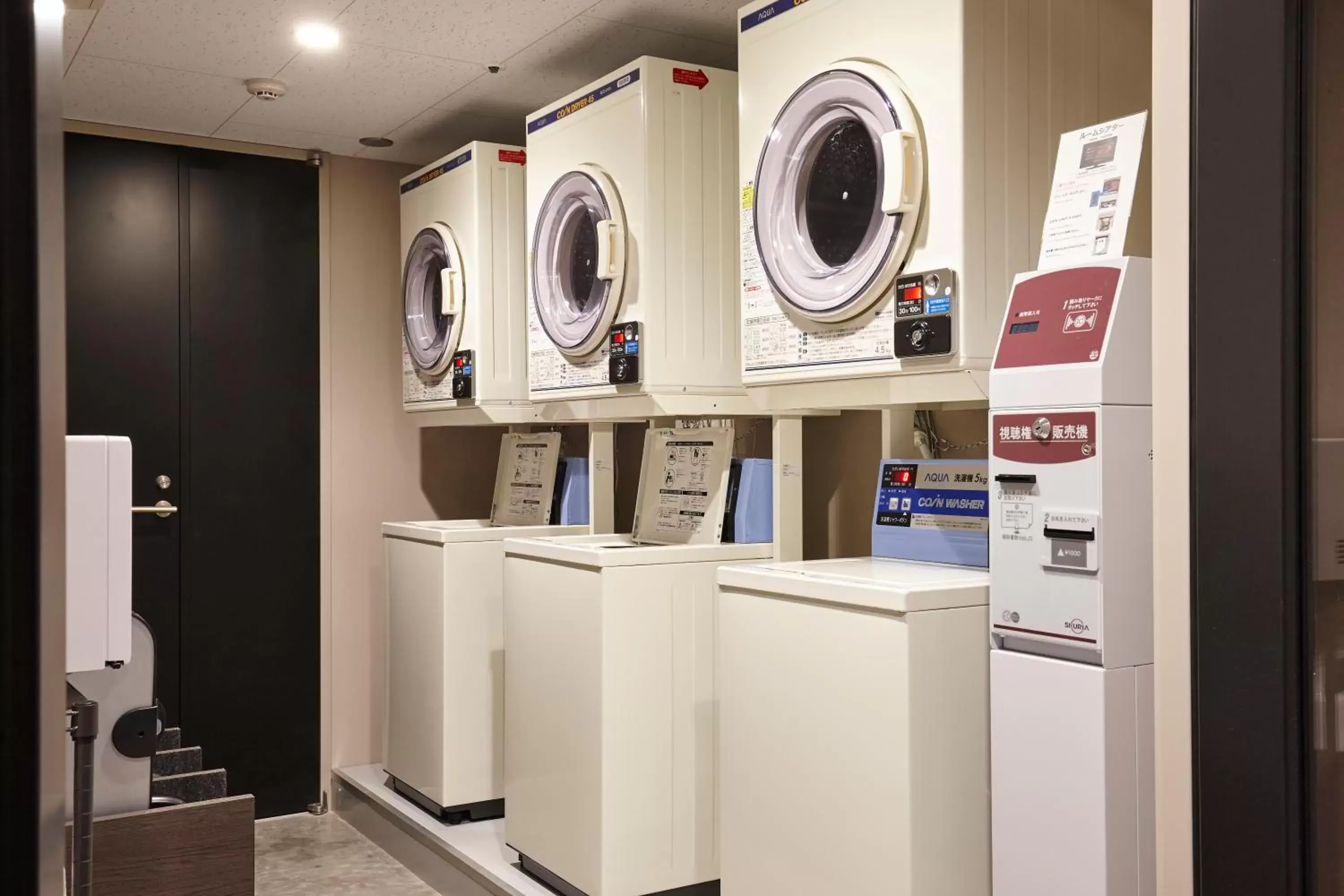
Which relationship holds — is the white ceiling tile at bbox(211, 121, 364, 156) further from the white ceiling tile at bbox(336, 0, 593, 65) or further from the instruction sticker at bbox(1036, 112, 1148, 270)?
the instruction sticker at bbox(1036, 112, 1148, 270)

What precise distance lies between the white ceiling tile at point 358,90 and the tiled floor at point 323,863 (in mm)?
2624

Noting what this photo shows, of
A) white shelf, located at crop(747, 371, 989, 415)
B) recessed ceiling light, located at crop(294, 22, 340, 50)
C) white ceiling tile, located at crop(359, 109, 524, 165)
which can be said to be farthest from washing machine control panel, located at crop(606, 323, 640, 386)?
white ceiling tile, located at crop(359, 109, 524, 165)

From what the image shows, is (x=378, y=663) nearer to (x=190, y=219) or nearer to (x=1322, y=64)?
(x=190, y=219)

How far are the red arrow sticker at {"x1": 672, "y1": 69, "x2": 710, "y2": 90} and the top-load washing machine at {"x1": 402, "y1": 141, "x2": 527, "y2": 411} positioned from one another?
3.38ft

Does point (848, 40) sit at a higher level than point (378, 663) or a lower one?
higher

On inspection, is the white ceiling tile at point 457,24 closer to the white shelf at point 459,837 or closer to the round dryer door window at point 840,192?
the round dryer door window at point 840,192

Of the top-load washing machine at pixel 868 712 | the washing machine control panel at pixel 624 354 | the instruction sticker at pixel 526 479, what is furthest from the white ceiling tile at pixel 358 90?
the top-load washing machine at pixel 868 712

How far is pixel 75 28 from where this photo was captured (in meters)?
3.13

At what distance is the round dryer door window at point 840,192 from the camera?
7.28ft

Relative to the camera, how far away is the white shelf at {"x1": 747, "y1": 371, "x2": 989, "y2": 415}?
7.14 ft

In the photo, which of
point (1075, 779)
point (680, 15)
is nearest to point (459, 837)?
point (1075, 779)

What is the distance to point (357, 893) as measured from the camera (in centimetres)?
368

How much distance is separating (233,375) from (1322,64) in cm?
399

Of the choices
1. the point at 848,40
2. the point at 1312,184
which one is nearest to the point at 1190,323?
the point at 1312,184
